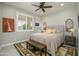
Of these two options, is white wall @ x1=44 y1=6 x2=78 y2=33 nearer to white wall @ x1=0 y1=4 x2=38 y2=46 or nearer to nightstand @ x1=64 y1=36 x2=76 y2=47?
nightstand @ x1=64 y1=36 x2=76 y2=47

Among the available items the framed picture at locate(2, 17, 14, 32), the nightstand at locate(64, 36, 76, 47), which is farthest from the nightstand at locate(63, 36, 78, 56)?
the framed picture at locate(2, 17, 14, 32)

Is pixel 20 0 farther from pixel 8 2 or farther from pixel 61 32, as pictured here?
pixel 61 32

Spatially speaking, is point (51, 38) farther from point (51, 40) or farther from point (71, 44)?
point (71, 44)

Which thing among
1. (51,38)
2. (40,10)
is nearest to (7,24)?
(40,10)

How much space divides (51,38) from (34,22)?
425 millimetres

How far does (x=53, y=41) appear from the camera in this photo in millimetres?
1507

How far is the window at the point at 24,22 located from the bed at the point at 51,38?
18 cm

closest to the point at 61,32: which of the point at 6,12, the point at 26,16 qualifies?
the point at 26,16

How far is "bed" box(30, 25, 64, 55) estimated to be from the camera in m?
1.51

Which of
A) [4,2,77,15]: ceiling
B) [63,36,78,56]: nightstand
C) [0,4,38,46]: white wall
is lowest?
[63,36,78,56]: nightstand

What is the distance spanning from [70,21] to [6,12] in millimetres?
1152

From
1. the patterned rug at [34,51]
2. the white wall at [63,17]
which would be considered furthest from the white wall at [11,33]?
the white wall at [63,17]

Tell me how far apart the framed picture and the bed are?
41 centimetres

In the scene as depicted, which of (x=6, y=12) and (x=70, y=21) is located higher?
(x=6, y=12)
